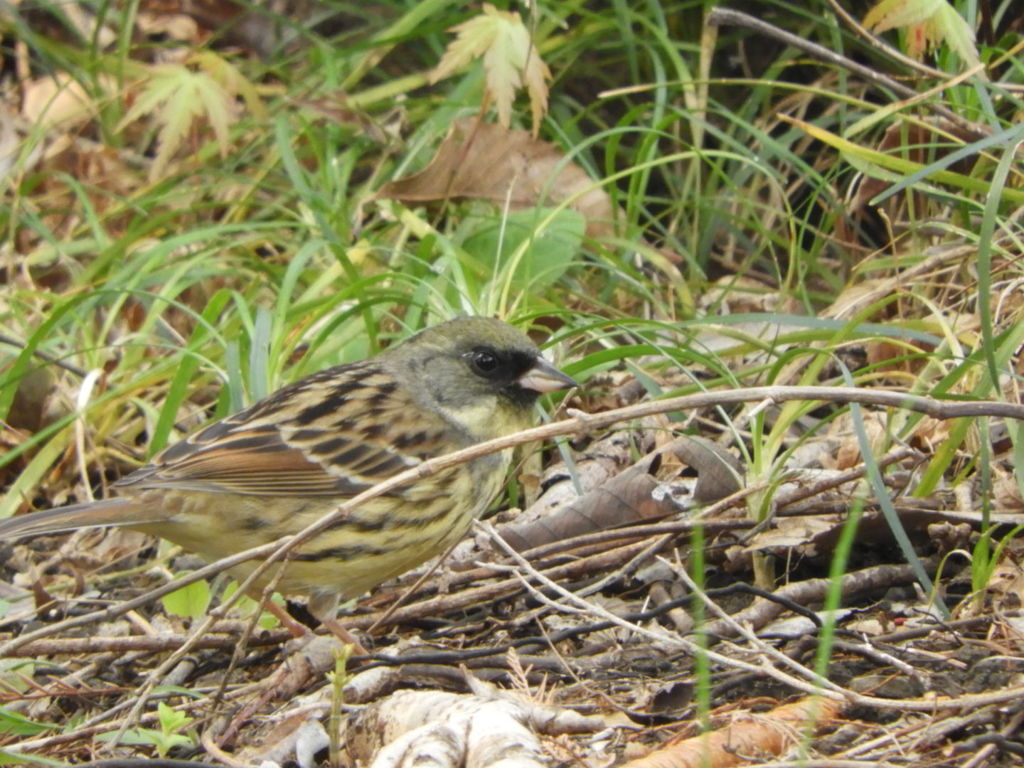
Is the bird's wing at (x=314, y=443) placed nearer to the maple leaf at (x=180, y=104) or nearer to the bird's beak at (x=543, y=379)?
the bird's beak at (x=543, y=379)

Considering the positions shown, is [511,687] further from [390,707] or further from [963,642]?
[963,642]

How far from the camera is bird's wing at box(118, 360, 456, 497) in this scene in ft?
12.6

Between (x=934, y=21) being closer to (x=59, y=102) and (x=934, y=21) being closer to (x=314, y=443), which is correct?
(x=314, y=443)

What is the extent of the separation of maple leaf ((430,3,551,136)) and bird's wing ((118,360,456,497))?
109cm

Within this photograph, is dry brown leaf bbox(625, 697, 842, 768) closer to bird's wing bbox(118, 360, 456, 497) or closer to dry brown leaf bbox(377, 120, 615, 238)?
bird's wing bbox(118, 360, 456, 497)

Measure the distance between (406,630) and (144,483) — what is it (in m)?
0.77

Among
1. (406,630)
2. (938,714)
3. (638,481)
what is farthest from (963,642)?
(406,630)

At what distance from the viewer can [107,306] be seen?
18.9ft

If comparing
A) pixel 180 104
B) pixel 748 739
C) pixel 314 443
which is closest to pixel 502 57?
pixel 180 104

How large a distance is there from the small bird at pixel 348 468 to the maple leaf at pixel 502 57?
989 millimetres

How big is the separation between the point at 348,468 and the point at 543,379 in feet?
1.88

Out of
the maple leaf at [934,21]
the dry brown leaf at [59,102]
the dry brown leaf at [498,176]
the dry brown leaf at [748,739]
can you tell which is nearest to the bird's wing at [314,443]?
the dry brown leaf at [498,176]

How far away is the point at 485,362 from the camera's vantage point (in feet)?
13.3

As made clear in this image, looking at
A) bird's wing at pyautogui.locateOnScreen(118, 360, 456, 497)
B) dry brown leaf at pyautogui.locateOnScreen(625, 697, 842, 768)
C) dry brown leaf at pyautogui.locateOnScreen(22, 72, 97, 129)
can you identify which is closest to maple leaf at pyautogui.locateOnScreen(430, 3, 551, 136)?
bird's wing at pyautogui.locateOnScreen(118, 360, 456, 497)
